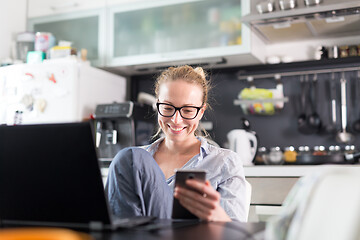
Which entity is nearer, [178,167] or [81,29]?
[178,167]

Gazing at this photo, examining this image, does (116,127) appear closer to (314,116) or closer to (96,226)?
(314,116)

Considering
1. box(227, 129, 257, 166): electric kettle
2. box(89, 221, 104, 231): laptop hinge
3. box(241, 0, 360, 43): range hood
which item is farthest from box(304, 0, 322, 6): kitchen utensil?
box(89, 221, 104, 231): laptop hinge

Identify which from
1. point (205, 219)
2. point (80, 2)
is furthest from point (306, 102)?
point (205, 219)

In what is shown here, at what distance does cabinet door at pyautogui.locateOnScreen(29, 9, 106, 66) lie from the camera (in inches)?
124

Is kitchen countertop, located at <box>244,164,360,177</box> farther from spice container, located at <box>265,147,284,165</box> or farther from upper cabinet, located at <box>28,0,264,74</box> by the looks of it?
upper cabinet, located at <box>28,0,264,74</box>

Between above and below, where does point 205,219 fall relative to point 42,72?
below

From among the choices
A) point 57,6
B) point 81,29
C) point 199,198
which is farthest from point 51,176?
point 57,6

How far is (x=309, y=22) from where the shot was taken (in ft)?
8.45

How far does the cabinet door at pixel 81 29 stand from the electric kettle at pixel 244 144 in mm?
1071

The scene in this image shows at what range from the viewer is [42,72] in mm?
2965

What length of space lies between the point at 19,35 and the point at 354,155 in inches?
94.6

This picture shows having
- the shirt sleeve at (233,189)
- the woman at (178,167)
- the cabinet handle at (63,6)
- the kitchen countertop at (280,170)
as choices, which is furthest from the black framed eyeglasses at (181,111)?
the cabinet handle at (63,6)

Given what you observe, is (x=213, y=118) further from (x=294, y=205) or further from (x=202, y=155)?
(x=294, y=205)

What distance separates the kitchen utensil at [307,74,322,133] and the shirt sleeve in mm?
1352
